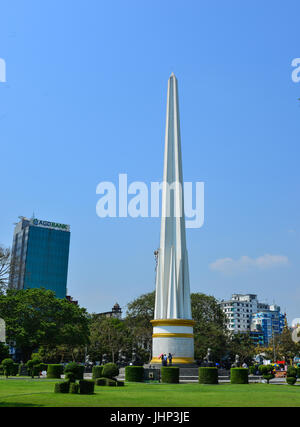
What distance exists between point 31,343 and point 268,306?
123 metres

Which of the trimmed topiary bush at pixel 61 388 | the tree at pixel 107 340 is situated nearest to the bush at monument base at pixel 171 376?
the trimmed topiary bush at pixel 61 388

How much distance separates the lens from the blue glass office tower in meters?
109

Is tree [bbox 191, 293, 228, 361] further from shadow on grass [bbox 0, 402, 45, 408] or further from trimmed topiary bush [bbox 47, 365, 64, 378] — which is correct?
shadow on grass [bbox 0, 402, 45, 408]

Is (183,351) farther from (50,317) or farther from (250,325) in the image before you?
(250,325)

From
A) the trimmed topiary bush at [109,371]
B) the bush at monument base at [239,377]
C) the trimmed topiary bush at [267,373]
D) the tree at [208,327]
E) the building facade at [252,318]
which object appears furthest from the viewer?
the building facade at [252,318]

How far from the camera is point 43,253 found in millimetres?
111500

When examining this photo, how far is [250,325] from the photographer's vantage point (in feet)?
484

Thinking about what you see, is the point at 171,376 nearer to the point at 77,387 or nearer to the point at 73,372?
the point at 73,372

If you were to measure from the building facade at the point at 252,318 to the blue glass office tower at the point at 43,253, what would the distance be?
59.8 m

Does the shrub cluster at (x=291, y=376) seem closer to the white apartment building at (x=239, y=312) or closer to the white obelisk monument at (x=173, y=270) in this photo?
the white obelisk monument at (x=173, y=270)

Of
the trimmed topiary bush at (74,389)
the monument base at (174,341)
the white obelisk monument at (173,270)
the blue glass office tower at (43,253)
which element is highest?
the blue glass office tower at (43,253)

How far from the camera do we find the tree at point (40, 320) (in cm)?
5012

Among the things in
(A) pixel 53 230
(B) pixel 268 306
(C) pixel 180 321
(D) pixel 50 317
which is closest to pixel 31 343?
(D) pixel 50 317

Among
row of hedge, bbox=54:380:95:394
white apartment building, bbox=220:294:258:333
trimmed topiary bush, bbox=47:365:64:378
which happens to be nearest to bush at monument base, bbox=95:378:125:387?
row of hedge, bbox=54:380:95:394
